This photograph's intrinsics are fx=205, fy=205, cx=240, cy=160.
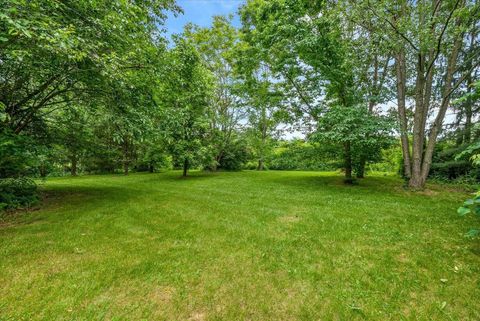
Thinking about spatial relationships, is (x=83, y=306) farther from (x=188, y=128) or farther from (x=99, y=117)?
(x=188, y=128)

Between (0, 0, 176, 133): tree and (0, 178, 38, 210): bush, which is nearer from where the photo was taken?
(0, 0, 176, 133): tree

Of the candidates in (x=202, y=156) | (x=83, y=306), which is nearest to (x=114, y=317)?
(x=83, y=306)

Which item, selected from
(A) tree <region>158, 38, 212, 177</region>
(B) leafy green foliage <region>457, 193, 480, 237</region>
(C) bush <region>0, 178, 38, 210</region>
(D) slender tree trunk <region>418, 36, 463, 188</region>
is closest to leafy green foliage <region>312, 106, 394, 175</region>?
(D) slender tree trunk <region>418, 36, 463, 188</region>

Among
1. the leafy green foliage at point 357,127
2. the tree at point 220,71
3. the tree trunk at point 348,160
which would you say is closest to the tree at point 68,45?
the leafy green foliage at point 357,127

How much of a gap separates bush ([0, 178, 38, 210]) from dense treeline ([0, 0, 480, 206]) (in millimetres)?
38

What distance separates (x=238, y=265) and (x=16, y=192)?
6249 mm

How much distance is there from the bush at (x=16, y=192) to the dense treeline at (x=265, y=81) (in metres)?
0.04

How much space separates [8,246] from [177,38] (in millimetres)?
6927

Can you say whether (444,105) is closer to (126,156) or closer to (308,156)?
(308,156)

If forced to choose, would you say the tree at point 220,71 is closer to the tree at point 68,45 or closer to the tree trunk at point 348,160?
the tree trunk at point 348,160

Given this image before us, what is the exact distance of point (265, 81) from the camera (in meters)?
10.7

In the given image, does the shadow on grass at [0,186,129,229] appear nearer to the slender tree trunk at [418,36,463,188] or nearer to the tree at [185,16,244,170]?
the tree at [185,16,244,170]

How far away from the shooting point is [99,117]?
21.1 feet

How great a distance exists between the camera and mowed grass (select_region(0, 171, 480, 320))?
2.19 m
